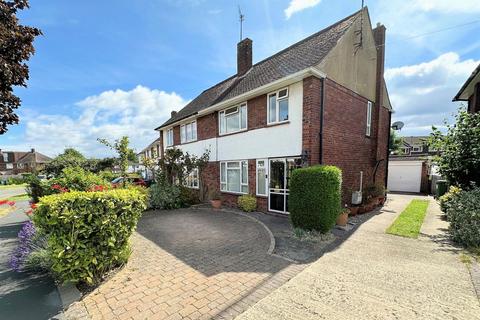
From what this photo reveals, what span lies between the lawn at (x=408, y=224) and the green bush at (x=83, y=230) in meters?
7.67

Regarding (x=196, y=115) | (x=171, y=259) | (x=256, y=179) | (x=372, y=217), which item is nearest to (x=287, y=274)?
(x=171, y=259)

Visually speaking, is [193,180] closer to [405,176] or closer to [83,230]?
[83,230]

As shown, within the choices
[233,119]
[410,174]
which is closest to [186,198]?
[233,119]

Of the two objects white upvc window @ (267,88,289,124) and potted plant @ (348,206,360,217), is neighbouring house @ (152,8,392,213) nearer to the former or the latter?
white upvc window @ (267,88,289,124)

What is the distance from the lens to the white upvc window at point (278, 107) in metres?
8.81

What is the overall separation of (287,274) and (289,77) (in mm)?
6399

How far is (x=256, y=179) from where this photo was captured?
10031 millimetres

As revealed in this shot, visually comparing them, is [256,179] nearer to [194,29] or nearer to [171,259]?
[171,259]

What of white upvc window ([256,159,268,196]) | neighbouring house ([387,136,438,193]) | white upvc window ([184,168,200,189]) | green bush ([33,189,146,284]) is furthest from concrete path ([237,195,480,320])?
neighbouring house ([387,136,438,193])

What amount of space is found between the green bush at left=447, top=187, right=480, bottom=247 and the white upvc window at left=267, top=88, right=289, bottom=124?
5769 mm

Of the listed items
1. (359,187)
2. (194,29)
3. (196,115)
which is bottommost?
(359,187)

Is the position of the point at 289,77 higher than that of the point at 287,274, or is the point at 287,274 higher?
the point at 289,77

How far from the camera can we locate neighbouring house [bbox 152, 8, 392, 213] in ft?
26.9

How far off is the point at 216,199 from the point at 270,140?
4.38m
